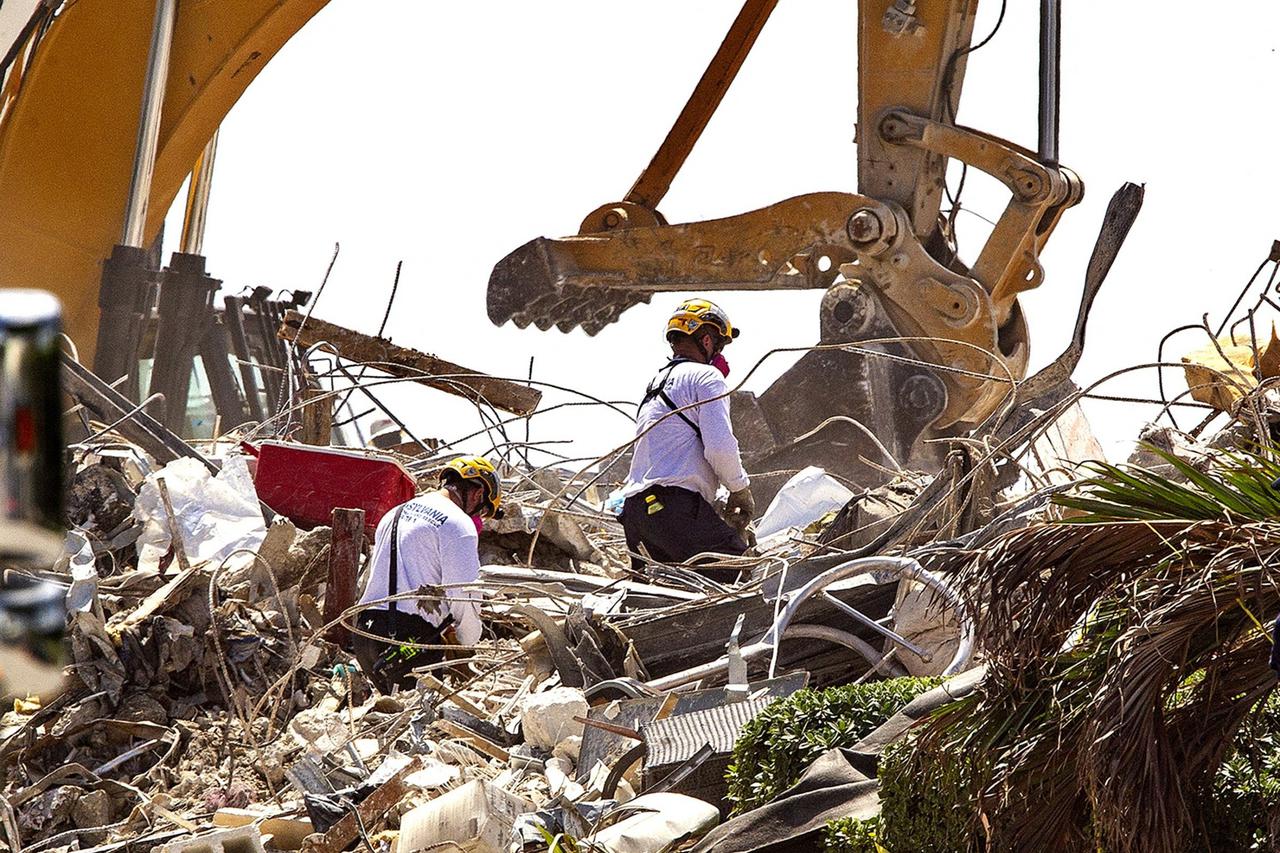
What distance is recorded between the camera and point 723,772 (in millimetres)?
4621

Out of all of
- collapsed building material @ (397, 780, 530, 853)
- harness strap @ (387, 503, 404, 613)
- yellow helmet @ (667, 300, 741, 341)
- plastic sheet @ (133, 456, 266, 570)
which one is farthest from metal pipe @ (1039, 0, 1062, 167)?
collapsed building material @ (397, 780, 530, 853)

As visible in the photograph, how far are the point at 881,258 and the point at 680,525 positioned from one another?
366 centimetres

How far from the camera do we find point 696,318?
24.3 feet

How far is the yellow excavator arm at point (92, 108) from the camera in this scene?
10.5 metres

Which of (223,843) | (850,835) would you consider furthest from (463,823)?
(850,835)

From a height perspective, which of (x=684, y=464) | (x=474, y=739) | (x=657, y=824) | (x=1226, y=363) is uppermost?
(x=1226, y=363)

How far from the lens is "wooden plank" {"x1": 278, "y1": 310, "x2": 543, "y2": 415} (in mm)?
9773

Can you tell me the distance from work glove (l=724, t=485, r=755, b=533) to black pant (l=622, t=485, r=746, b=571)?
0.40m

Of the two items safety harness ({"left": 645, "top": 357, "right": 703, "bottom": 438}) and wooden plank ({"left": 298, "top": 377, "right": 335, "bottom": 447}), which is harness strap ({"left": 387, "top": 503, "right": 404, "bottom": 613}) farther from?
wooden plank ({"left": 298, "top": 377, "right": 335, "bottom": 447})

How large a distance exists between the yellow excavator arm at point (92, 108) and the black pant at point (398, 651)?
4.66 metres

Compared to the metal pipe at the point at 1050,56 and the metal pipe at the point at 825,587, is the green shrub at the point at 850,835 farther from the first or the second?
the metal pipe at the point at 1050,56

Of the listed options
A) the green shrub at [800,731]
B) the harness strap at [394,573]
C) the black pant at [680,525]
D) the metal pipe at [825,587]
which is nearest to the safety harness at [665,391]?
the black pant at [680,525]

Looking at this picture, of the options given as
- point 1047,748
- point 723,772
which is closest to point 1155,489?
point 1047,748

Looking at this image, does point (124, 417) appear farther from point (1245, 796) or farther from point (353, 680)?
point (1245, 796)
